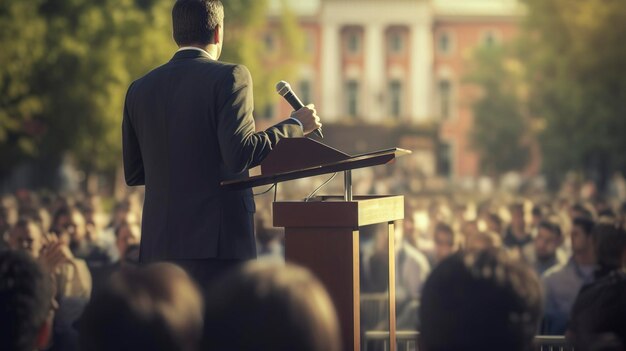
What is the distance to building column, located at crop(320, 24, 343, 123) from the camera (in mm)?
80625

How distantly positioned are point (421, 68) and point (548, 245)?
7168 cm

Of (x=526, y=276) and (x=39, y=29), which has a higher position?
(x=39, y=29)

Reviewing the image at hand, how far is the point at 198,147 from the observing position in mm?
4652

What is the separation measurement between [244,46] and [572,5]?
1005 cm

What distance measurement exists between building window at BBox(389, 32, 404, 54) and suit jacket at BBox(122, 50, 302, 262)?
78.6 metres

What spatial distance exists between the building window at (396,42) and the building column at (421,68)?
1014 millimetres

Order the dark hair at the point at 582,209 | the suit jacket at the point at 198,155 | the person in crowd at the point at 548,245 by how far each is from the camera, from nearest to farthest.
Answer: the suit jacket at the point at 198,155 → the person in crowd at the point at 548,245 → the dark hair at the point at 582,209

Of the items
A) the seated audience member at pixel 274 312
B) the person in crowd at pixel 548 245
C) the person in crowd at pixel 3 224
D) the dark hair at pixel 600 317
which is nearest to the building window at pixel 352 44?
the person in crowd at pixel 3 224

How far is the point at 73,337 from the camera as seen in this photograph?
7055 mm

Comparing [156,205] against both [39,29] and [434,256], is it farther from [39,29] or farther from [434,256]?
[39,29]

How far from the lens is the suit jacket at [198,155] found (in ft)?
15.1

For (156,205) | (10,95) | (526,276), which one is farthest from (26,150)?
(526,276)

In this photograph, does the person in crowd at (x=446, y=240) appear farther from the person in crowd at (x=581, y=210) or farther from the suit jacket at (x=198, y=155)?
the suit jacket at (x=198, y=155)

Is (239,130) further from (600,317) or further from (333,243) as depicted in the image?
(600,317)
